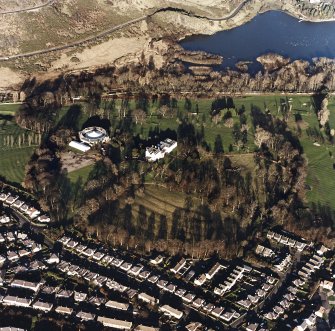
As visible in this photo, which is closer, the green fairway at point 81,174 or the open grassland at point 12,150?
the green fairway at point 81,174

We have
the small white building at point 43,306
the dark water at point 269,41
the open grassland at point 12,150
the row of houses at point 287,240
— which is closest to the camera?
the small white building at point 43,306

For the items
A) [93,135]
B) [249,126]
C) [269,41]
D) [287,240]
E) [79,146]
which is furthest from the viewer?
[269,41]

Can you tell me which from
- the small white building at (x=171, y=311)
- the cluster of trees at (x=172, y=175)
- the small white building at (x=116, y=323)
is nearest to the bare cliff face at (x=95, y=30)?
the cluster of trees at (x=172, y=175)

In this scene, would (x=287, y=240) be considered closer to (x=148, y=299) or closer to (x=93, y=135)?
(x=148, y=299)

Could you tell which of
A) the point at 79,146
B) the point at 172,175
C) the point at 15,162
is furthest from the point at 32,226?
the point at 172,175

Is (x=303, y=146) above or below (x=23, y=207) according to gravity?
above

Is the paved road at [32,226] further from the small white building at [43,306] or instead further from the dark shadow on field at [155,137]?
the dark shadow on field at [155,137]

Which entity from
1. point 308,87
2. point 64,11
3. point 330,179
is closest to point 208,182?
point 330,179

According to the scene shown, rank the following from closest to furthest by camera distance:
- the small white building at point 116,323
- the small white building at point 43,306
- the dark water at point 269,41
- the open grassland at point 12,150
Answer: the small white building at point 116,323
the small white building at point 43,306
the open grassland at point 12,150
the dark water at point 269,41

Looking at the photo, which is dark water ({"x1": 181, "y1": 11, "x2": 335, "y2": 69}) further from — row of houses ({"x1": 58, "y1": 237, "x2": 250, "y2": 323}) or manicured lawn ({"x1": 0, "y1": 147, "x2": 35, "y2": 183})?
row of houses ({"x1": 58, "y1": 237, "x2": 250, "y2": 323})

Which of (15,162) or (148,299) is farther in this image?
(15,162)
